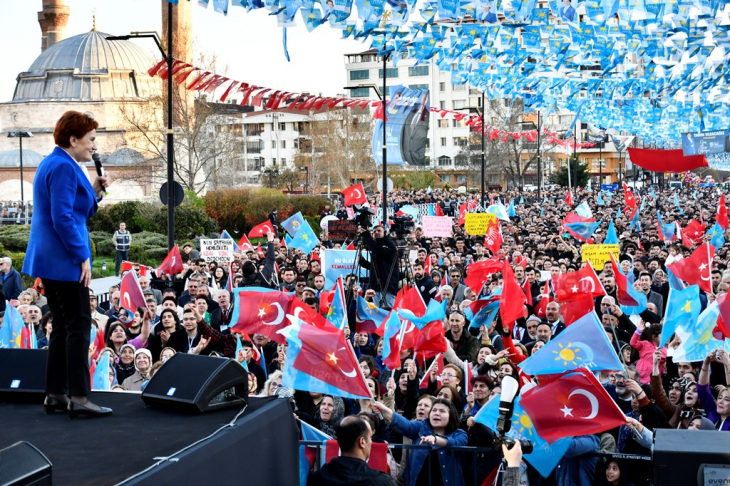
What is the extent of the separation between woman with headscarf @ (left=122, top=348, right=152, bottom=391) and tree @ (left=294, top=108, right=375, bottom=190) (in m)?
69.5

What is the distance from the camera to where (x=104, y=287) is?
25.6 metres

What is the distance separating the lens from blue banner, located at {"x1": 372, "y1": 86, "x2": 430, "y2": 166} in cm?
2611

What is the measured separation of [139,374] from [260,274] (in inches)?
336

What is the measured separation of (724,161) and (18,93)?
60630 millimetres

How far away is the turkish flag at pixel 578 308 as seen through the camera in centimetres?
1099

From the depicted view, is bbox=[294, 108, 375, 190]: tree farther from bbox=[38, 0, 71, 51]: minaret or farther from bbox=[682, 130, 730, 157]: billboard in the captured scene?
bbox=[682, 130, 730, 157]: billboard

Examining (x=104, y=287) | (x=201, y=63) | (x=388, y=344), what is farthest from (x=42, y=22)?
(x=388, y=344)

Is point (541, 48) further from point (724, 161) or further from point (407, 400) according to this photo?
point (724, 161)

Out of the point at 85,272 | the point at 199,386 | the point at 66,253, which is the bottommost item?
the point at 199,386

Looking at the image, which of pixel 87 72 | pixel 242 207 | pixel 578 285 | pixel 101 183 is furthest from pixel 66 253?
pixel 87 72

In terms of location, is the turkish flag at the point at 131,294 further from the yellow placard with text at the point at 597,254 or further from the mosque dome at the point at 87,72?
the mosque dome at the point at 87,72

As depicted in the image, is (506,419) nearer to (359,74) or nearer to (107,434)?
(107,434)

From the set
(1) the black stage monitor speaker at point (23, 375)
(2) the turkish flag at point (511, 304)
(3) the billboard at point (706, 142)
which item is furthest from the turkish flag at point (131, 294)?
(3) the billboard at point (706, 142)

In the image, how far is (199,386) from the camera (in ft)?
17.5
